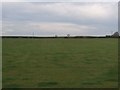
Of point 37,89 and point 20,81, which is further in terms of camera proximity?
point 20,81

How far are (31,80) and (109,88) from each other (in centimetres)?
273

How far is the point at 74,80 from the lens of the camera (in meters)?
10.7

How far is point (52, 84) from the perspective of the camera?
9828 mm

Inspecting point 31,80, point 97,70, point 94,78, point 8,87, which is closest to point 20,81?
point 31,80

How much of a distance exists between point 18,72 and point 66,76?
2.08 meters

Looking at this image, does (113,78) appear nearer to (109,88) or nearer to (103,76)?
(103,76)

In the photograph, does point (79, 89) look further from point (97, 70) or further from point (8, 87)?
point (97, 70)

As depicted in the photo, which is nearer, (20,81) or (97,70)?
(20,81)

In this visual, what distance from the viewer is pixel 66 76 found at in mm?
11477

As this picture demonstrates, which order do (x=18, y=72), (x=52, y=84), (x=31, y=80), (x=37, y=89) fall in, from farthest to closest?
(x=18, y=72) < (x=31, y=80) < (x=52, y=84) < (x=37, y=89)

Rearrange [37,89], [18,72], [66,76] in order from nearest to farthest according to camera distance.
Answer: [37,89] → [66,76] → [18,72]

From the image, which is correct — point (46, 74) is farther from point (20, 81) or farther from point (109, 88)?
point (109, 88)

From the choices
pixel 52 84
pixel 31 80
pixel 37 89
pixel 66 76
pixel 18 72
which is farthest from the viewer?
pixel 18 72

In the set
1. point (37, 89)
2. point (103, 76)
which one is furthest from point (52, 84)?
point (103, 76)
